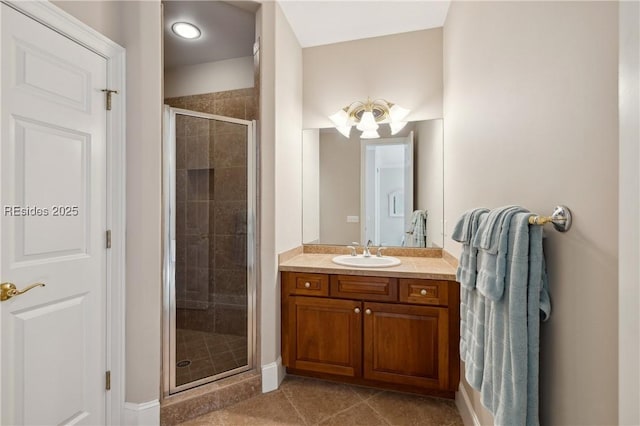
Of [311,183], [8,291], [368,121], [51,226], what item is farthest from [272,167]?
[8,291]

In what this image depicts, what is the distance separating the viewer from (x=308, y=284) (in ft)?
7.12

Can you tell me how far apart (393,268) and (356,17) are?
194cm

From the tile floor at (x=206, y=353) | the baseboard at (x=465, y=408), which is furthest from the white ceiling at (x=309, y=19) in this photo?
the baseboard at (x=465, y=408)

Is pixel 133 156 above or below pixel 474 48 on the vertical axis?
below

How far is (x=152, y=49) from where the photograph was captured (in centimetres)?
170

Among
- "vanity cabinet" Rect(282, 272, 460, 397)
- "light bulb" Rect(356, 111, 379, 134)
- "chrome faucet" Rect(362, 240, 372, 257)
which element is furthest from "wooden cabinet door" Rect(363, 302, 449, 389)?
"light bulb" Rect(356, 111, 379, 134)

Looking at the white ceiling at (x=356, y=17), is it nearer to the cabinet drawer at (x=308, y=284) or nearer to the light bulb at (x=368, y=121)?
the light bulb at (x=368, y=121)

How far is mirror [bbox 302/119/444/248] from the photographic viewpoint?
2541mm

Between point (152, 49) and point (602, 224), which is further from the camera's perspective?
point (152, 49)

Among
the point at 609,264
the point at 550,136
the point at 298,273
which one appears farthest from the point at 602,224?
the point at 298,273

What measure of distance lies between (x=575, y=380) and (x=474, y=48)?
1557 millimetres

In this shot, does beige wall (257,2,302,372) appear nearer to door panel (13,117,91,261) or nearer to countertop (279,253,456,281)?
countertop (279,253,456,281)

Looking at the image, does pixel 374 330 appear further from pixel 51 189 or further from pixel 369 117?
pixel 51 189

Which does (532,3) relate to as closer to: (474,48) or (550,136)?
(550,136)
